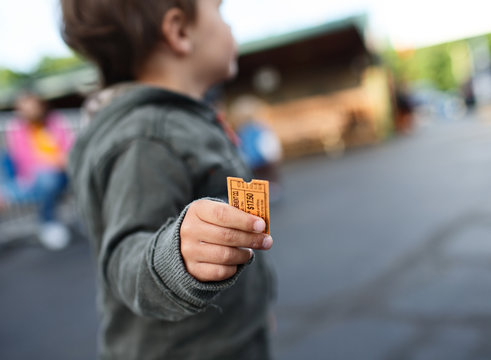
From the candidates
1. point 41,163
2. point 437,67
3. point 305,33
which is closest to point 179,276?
point 41,163

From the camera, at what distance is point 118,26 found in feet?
3.31

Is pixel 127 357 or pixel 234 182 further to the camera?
pixel 127 357

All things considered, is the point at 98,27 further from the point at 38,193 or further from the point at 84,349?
the point at 38,193

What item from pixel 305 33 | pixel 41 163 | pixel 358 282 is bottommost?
pixel 358 282

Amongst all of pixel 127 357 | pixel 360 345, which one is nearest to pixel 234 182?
pixel 127 357

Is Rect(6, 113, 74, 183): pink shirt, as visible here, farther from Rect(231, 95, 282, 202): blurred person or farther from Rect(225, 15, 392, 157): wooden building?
Rect(225, 15, 392, 157): wooden building

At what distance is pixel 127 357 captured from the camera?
0.92 m

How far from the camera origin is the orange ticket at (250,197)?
482 millimetres

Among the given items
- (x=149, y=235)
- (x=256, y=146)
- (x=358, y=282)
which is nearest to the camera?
(x=149, y=235)

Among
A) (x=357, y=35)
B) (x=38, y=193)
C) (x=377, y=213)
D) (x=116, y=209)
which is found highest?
(x=357, y=35)

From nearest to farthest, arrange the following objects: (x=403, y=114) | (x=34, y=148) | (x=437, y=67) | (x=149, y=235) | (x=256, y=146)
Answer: (x=149, y=235), (x=34, y=148), (x=256, y=146), (x=403, y=114), (x=437, y=67)

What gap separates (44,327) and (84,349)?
594mm

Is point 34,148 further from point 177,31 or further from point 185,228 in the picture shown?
point 185,228

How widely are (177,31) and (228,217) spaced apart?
2.24ft
